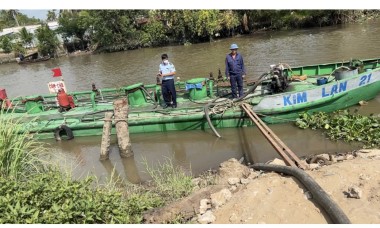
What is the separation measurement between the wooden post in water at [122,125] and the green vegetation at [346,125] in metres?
4.30

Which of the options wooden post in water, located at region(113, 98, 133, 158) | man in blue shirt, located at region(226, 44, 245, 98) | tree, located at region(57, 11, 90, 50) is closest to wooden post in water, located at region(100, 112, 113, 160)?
wooden post in water, located at region(113, 98, 133, 158)

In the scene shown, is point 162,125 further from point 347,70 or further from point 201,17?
point 201,17

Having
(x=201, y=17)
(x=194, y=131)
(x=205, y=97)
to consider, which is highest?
(x=201, y=17)

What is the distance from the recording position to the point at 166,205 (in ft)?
15.3

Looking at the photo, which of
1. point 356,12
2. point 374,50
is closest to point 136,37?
point 356,12

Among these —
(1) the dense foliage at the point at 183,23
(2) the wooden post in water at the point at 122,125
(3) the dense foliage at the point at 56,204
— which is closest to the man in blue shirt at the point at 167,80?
(2) the wooden post in water at the point at 122,125

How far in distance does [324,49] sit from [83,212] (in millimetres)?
19090

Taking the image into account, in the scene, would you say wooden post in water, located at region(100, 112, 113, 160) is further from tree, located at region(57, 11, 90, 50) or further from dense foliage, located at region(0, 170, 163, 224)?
tree, located at region(57, 11, 90, 50)

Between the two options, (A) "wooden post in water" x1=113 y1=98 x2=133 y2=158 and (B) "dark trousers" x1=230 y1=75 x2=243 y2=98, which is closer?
(A) "wooden post in water" x1=113 y1=98 x2=133 y2=158

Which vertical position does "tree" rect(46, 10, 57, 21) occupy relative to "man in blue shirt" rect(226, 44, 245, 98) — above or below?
above

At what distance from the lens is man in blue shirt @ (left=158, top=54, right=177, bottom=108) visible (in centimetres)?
877

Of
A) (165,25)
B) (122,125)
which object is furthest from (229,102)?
(165,25)

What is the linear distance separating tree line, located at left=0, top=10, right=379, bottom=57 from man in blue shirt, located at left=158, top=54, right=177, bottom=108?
80.8 ft

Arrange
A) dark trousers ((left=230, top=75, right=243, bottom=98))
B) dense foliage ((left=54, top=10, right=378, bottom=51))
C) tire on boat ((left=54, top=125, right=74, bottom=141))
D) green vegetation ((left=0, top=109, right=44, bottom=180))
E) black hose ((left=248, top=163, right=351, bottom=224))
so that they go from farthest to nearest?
1. dense foliage ((left=54, top=10, right=378, bottom=51))
2. tire on boat ((left=54, top=125, right=74, bottom=141))
3. dark trousers ((left=230, top=75, right=243, bottom=98))
4. green vegetation ((left=0, top=109, right=44, bottom=180))
5. black hose ((left=248, top=163, right=351, bottom=224))
